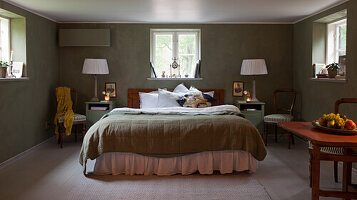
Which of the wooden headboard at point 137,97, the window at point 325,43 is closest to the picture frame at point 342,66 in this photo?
the window at point 325,43

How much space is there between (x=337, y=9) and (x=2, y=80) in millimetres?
5037

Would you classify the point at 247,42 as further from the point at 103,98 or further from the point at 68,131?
the point at 68,131

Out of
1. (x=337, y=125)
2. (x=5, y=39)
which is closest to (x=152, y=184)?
(x=337, y=125)

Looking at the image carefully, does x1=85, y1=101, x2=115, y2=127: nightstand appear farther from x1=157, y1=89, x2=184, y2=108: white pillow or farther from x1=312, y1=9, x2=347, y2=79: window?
x1=312, y1=9, x2=347, y2=79: window

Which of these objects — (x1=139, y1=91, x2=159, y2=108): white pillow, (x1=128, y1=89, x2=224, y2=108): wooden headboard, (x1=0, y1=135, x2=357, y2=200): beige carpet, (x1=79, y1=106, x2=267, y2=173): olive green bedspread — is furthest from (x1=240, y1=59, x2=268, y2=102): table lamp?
(x1=79, y1=106, x2=267, y2=173): olive green bedspread

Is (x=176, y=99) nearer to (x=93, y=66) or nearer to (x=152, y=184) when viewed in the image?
(x=93, y=66)

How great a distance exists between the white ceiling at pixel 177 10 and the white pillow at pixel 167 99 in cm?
143

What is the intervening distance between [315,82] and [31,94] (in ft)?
16.1

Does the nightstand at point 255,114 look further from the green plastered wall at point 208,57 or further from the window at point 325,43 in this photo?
the window at point 325,43

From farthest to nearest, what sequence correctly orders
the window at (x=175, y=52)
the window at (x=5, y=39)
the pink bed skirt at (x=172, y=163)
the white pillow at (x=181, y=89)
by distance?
the window at (x=175, y=52), the white pillow at (x=181, y=89), the window at (x=5, y=39), the pink bed skirt at (x=172, y=163)

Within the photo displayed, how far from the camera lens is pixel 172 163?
4.36m

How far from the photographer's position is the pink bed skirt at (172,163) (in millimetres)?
4355

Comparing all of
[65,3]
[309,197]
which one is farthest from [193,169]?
[65,3]

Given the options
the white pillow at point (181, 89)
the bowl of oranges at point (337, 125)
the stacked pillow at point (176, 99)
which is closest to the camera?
the bowl of oranges at point (337, 125)
